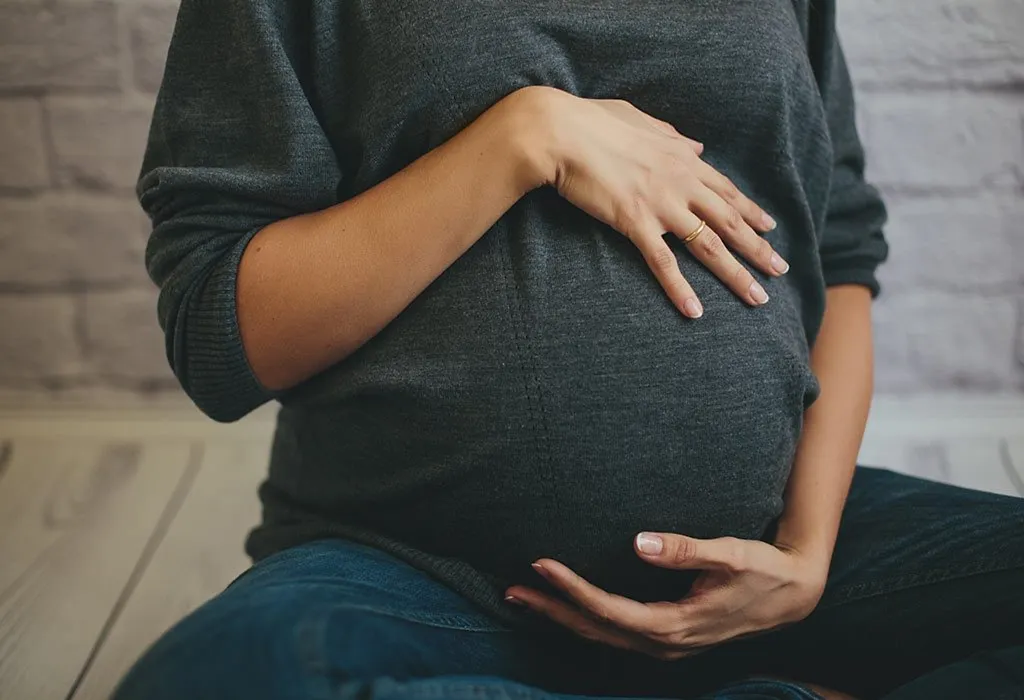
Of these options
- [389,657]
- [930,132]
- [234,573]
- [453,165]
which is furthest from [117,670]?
[930,132]

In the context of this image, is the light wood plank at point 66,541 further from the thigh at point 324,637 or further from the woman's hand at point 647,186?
the woman's hand at point 647,186

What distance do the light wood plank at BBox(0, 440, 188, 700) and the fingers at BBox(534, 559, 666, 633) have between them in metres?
0.45

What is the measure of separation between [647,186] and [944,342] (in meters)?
0.70

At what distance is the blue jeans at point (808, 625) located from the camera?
0.57 metres

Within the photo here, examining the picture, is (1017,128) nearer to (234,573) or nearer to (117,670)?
(234,573)

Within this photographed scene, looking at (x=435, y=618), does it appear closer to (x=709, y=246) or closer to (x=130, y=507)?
(x=709, y=246)

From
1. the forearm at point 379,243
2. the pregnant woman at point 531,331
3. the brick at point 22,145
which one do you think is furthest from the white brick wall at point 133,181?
the forearm at point 379,243

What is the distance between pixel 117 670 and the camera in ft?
2.85

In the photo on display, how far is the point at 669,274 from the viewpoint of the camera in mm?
665

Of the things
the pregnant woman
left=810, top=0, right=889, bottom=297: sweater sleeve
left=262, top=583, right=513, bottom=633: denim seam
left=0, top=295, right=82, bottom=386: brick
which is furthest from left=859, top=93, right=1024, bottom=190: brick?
left=0, top=295, right=82, bottom=386: brick

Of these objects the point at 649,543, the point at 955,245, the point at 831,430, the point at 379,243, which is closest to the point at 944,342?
the point at 955,245

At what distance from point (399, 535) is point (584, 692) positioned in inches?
7.3

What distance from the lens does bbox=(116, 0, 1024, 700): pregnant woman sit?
2.14 feet

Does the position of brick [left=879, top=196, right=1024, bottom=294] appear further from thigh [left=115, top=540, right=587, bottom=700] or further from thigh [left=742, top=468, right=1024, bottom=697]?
thigh [left=115, top=540, right=587, bottom=700]
